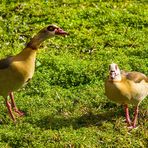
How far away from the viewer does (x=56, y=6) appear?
32.5ft

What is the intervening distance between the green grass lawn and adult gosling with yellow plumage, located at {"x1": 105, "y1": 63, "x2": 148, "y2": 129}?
0.39 metres

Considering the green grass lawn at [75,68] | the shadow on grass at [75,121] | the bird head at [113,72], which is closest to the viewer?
the bird head at [113,72]

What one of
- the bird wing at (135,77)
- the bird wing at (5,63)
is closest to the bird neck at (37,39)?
the bird wing at (5,63)

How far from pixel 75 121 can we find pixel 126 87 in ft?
2.77

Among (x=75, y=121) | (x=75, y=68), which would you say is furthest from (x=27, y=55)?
(x=75, y=68)

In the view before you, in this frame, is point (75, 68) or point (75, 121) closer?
point (75, 121)

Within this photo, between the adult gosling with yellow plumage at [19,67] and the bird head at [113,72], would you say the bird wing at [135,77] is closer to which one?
the bird head at [113,72]

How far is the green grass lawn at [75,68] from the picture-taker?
6.13 metres

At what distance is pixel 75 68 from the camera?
752cm

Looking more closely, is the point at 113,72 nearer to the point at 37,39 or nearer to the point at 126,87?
the point at 126,87

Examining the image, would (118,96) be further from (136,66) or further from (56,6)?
(56,6)

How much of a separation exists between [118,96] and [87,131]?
0.61 m

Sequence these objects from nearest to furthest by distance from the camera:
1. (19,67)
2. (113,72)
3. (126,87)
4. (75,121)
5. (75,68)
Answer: (113,72) < (126,87) < (19,67) < (75,121) < (75,68)

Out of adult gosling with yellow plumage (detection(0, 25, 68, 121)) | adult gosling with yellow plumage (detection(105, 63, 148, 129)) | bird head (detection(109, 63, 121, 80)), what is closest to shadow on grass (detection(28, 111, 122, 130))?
adult gosling with yellow plumage (detection(105, 63, 148, 129))
